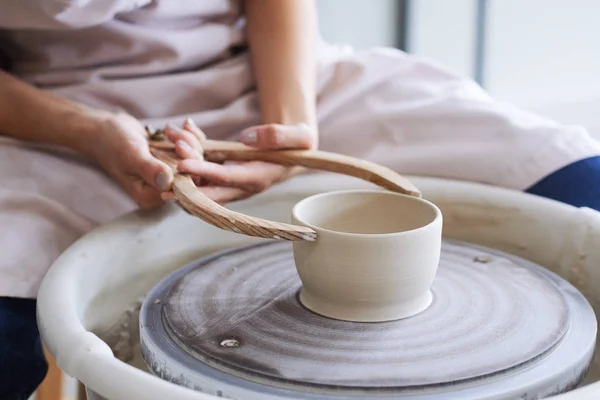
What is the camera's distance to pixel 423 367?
64 cm

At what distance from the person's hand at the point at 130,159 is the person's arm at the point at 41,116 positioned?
25 mm

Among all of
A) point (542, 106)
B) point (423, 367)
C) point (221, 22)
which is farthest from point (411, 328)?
point (542, 106)

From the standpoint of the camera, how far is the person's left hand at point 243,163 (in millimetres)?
862

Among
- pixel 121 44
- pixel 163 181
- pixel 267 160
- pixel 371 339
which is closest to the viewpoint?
pixel 371 339

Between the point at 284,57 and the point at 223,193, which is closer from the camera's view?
the point at 223,193

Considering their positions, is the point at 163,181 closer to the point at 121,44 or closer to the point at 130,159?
the point at 130,159

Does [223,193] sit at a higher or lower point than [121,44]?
lower

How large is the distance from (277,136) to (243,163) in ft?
0.24

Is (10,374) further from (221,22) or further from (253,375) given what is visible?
(221,22)

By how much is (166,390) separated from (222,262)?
36 cm

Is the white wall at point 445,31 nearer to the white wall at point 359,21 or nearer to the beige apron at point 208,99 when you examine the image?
the white wall at point 359,21

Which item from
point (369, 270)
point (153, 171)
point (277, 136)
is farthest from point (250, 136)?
point (369, 270)

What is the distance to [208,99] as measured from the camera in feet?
3.61

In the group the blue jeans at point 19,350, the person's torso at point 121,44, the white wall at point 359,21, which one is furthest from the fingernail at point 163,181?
the white wall at point 359,21
